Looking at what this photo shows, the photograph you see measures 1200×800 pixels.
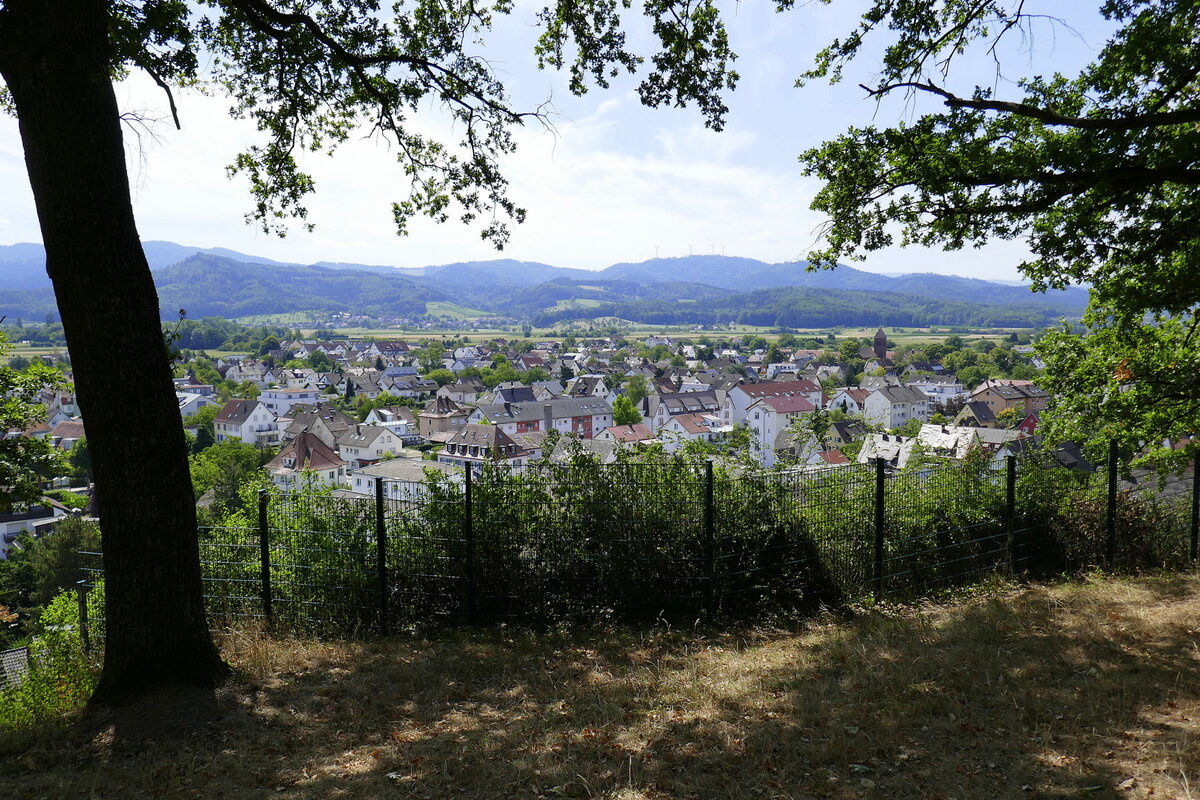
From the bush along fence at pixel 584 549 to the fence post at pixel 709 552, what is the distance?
17 millimetres

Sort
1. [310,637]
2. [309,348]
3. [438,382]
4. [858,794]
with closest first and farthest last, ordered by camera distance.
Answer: [858,794] → [310,637] → [438,382] → [309,348]

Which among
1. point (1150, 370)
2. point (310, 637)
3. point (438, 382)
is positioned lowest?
point (438, 382)

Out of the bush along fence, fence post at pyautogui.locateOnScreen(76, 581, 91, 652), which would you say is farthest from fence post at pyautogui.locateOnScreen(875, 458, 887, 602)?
fence post at pyautogui.locateOnScreen(76, 581, 91, 652)

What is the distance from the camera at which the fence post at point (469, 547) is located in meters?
7.55

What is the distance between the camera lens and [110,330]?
5.16 meters

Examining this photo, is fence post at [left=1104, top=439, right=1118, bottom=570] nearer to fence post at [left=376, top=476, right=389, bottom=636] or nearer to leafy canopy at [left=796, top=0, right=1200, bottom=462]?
leafy canopy at [left=796, top=0, right=1200, bottom=462]

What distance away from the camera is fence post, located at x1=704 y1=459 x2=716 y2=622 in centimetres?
746

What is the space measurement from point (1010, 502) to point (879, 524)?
2.09 m

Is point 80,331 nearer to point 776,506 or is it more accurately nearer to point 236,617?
point 236,617

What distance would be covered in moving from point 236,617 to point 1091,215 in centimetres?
959

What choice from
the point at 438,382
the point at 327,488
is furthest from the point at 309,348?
the point at 327,488

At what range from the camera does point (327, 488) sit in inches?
387

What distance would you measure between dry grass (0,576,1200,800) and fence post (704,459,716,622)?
1.57 ft

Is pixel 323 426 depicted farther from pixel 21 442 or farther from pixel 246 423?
pixel 21 442
